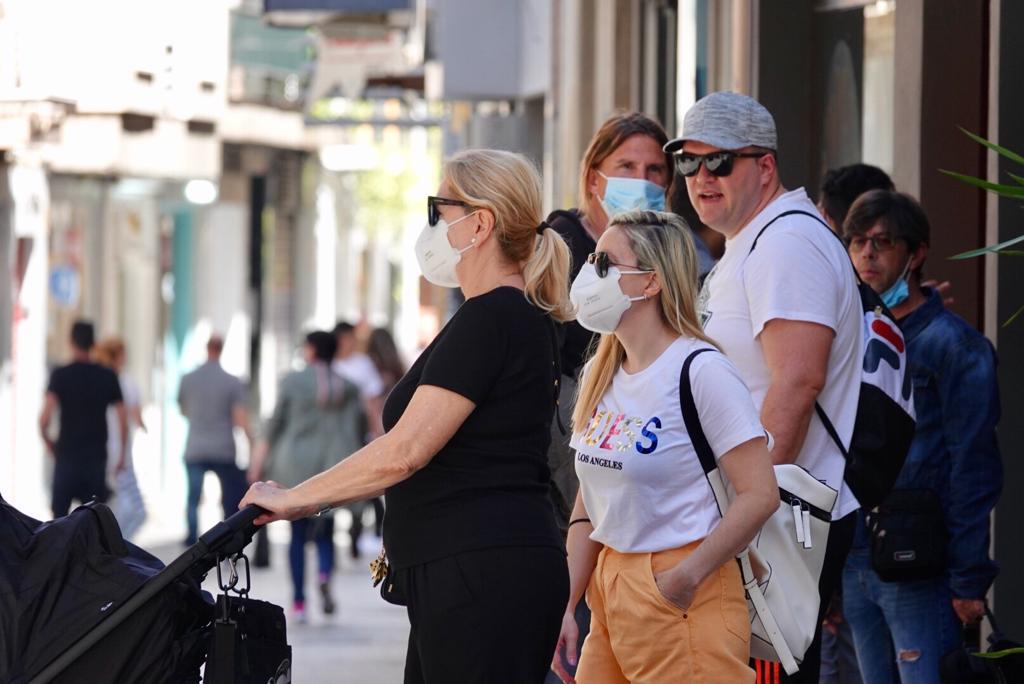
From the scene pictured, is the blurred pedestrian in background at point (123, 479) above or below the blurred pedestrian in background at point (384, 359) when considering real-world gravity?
below

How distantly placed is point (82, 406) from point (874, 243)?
10.8 metres

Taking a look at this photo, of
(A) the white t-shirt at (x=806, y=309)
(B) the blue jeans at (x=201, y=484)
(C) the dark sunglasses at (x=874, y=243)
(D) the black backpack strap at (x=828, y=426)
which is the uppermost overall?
(C) the dark sunglasses at (x=874, y=243)

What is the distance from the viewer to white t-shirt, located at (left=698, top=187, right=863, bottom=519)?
497cm

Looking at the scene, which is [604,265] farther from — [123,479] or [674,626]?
[123,479]

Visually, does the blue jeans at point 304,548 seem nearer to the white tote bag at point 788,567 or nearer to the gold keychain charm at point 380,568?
the gold keychain charm at point 380,568

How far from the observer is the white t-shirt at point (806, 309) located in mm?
4973

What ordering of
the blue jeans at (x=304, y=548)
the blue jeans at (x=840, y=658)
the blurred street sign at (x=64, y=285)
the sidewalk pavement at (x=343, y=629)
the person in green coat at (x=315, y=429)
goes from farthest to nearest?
the blurred street sign at (x=64, y=285), the person in green coat at (x=315, y=429), the blue jeans at (x=304, y=548), the sidewalk pavement at (x=343, y=629), the blue jeans at (x=840, y=658)

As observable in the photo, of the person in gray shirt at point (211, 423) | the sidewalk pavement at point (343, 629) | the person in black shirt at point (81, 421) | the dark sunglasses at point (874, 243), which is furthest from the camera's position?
the person in gray shirt at point (211, 423)

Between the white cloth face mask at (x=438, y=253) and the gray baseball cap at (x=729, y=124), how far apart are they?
800mm

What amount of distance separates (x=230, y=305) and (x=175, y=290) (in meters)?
1.39

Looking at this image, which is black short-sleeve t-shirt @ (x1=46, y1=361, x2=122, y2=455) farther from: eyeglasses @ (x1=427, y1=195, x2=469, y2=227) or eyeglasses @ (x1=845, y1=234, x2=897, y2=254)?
eyeglasses @ (x1=427, y1=195, x2=469, y2=227)

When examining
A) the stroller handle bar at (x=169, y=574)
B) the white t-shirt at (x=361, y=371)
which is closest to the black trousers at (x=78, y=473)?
the white t-shirt at (x=361, y=371)

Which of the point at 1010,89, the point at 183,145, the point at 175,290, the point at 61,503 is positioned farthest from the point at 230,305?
the point at 1010,89

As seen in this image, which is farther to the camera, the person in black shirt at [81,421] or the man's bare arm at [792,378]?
the person in black shirt at [81,421]
